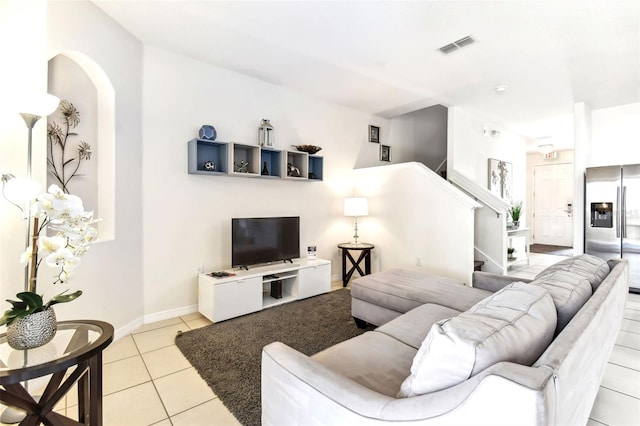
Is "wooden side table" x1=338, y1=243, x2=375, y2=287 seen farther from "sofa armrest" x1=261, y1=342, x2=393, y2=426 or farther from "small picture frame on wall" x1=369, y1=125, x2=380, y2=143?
"sofa armrest" x1=261, y1=342, x2=393, y2=426

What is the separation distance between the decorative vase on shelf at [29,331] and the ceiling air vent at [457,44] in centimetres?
367

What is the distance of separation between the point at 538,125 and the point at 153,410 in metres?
7.30

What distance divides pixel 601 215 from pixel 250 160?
16.3ft

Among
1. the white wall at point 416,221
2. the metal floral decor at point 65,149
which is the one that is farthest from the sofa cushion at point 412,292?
the metal floral decor at point 65,149

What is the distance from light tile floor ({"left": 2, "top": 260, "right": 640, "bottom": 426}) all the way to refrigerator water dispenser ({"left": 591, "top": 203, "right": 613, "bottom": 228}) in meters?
2.12

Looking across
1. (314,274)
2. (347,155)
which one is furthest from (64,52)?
(347,155)

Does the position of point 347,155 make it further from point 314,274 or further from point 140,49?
point 140,49

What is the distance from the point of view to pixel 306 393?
1.08 m

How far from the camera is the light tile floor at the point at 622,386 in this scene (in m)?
1.71

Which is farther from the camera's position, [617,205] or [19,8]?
[617,205]

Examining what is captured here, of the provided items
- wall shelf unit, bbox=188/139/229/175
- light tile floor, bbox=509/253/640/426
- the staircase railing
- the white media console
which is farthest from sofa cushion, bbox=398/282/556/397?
the staircase railing

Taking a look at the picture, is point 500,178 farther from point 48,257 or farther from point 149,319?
point 48,257

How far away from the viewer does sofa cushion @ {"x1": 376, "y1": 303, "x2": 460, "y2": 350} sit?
1.76 m

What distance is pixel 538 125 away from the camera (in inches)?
234
